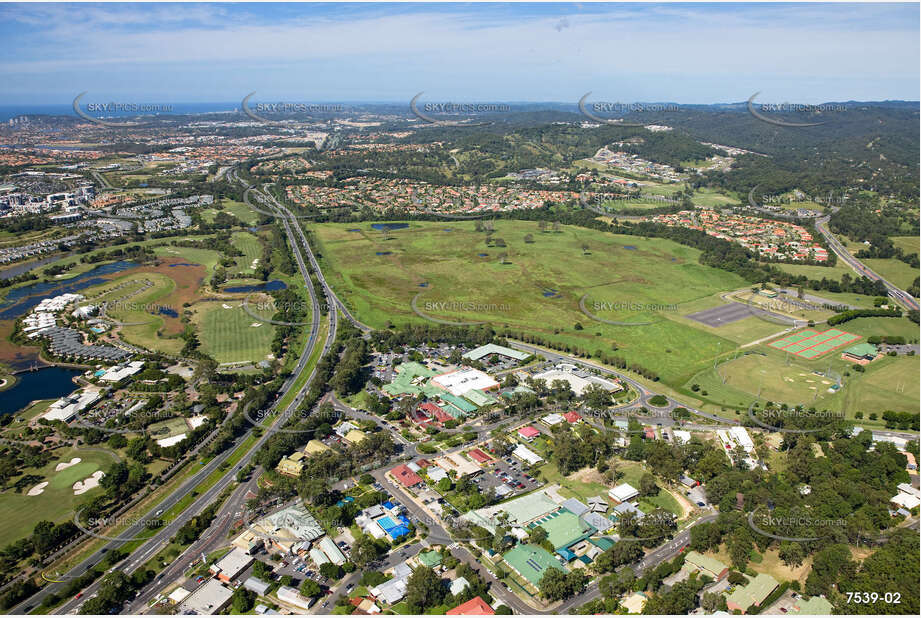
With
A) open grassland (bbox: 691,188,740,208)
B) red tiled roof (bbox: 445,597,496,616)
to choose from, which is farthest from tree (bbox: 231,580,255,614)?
open grassland (bbox: 691,188,740,208)

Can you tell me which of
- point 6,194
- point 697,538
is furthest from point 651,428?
point 6,194

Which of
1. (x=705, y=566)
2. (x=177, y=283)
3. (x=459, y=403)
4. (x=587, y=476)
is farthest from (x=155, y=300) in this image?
(x=705, y=566)

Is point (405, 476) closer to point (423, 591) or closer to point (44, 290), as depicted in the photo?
point (423, 591)

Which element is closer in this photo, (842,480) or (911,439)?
(842,480)

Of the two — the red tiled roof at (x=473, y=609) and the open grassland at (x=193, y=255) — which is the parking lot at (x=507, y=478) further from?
the open grassland at (x=193, y=255)

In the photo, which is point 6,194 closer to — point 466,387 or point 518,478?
point 466,387

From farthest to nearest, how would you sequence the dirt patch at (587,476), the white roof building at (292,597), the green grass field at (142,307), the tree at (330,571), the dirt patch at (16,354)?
the green grass field at (142,307) → the dirt patch at (16,354) → the dirt patch at (587,476) → the tree at (330,571) → the white roof building at (292,597)

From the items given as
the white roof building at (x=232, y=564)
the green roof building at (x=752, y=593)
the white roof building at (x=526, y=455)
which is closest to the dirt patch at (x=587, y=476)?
the white roof building at (x=526, y=455)
